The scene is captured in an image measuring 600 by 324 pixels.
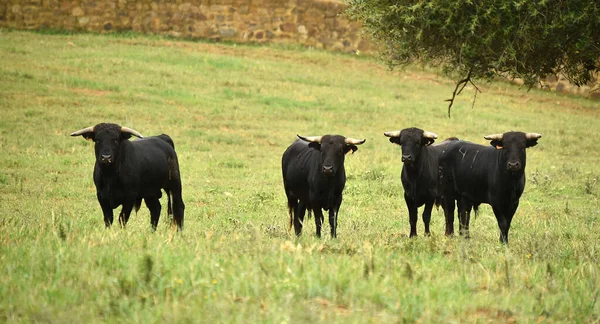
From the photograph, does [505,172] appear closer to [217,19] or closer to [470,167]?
[470,167]

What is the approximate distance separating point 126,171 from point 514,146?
204 inches

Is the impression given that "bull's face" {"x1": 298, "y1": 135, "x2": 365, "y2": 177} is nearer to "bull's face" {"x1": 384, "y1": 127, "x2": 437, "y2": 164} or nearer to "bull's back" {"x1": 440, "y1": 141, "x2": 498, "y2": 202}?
"bull's face" {"x1": 384, "y1": 127, "x2": 437, "y2": 164}

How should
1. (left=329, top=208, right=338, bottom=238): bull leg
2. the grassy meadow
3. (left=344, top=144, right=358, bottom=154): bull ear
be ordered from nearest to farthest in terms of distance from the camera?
the grassy meadow
(left=329, top=208, right=338, bottom=238): bull leg
(left=344, top=144, right=358, bottom=154): bull ear

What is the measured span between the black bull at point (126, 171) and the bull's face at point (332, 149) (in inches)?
86.4

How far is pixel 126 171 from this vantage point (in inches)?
488

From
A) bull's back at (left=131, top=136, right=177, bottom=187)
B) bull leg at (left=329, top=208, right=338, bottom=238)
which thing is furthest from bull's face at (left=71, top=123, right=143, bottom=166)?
bull leg at (left=329, top=208, right=338, bottom=238)

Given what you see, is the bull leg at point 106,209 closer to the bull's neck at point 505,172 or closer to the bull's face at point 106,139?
the bull's face at point 106,139

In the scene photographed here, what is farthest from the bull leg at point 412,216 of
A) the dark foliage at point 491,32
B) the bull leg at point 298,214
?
the dark foliage at point 491,32

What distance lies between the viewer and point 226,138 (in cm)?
2295

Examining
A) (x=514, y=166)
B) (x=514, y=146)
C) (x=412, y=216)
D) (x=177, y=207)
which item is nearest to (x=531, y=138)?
(x=514, y=146)

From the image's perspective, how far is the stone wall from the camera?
3478 cm

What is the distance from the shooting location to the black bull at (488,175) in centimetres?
1216

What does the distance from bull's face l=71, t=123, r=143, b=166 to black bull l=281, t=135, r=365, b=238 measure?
8.03ft

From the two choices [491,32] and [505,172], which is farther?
[505,172]
